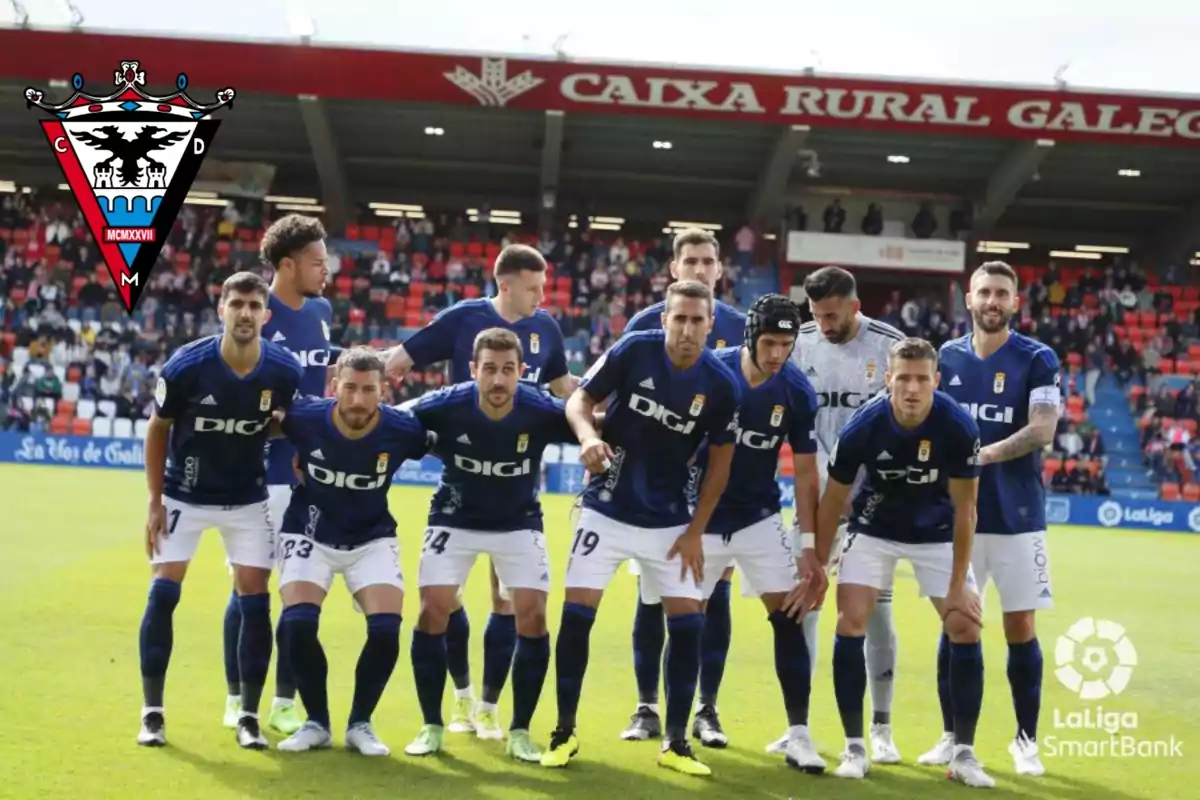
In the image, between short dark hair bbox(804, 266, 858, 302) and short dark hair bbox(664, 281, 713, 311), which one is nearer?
short dark hair bbox(664, 281, 713, 311)

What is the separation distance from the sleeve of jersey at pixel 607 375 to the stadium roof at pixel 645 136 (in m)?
20.9

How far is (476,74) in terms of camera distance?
2650 cm

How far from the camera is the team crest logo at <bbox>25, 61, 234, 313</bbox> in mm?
20109

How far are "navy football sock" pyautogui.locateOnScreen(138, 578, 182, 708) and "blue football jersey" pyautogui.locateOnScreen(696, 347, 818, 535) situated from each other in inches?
101

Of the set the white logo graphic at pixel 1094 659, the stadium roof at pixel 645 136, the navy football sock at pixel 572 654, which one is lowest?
the white logo graphic at pixel 1094 659

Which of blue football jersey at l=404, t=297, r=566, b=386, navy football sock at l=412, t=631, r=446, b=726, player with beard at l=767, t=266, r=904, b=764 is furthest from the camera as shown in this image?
blue football jersey at l=404, t=297, r=566, b=386

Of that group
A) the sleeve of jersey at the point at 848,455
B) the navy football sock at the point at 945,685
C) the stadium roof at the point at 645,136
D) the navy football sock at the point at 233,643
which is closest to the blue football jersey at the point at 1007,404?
the navy football sock at the point at 945,685

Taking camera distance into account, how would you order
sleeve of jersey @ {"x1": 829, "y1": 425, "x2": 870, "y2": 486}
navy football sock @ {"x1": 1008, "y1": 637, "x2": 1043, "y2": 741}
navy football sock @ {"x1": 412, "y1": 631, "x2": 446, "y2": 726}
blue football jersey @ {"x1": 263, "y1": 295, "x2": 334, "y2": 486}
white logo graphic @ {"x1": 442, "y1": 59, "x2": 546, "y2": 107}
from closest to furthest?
navy football sock @ {"x1": 412, "y1": 631, "x2": 446, "y2": 726} → sleeve of jersey @ {"x1": 829, "y1": 425, "x2": 870, "y2": 486} → navy football sock @ {"x1": 1008, "y1": 637, "x2": 1043, "y2": 741} → blue football jersey @ {"x1": 263, "y1": 295, "x2": 334, "y2": 486} → white logo graphic @ {"x1": 442, "y1": 59, "x2": 546, "y2": 107}

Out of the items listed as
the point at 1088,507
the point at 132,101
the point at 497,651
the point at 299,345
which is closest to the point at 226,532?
the point at 299,345

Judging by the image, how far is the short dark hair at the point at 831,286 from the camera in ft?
22.5

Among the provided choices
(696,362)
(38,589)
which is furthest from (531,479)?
(38,589)

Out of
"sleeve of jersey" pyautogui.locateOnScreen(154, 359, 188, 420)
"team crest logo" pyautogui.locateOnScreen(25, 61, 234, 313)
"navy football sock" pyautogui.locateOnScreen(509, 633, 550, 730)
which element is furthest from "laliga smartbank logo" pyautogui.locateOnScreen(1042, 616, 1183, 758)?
"team crest logo" pyautogui.locateOnScreen(25, 61, 234, 313)

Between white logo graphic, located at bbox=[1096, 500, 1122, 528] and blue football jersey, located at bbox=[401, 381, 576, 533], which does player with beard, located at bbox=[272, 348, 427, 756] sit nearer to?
blue football jersey, located at bbox=[401, 381, 576, 533]

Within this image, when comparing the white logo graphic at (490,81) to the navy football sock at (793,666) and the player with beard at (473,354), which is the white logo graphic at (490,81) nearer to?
the player with beard at (473,354)
